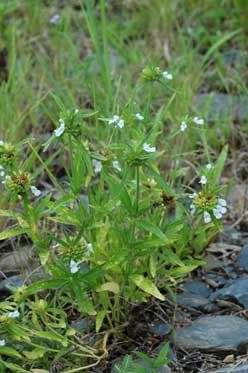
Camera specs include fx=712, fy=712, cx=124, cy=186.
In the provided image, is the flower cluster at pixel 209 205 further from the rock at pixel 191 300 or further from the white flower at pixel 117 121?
the rock at pixel 191 300

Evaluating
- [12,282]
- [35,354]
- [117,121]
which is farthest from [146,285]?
[12,282]

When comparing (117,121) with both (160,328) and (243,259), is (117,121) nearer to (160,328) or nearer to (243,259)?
(160,328)

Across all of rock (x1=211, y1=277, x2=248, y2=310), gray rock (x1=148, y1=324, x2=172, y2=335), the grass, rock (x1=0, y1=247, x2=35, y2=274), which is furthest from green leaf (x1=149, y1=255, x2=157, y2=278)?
rock (x1=0, y1=247, x2=35, y2=274)

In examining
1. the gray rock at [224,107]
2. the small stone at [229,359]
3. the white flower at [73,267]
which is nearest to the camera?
the white flower at [73,267]

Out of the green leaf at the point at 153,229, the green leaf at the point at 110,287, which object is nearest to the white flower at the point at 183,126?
the green leaf at the point at 153,229

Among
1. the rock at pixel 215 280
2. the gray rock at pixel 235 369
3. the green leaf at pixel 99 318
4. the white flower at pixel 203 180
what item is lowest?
the rock at pixel 215 280

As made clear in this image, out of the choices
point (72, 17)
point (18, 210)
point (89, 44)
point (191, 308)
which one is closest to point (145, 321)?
point (191, 308)

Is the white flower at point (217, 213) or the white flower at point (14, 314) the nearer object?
the white flower at point (14, 314)
